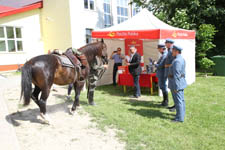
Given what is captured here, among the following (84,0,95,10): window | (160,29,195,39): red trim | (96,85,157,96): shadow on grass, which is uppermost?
(84,0,95,10): window

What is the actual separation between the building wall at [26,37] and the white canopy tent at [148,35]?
8.21 meters

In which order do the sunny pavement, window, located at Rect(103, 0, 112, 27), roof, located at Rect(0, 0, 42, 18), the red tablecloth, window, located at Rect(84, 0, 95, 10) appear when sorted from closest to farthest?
the sunny pavement
the red tablecloth
roof, located at Rect(0, 0, 42, 18)
window, located at Rect(84, 0, 95, 10)
window, located at Rect(103, 0, 112, 27)

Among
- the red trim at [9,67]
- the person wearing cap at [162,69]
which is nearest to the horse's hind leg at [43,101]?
the person wearing cap at [162,69]

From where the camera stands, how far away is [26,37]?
14.5 meters

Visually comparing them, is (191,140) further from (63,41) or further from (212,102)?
(63,41)

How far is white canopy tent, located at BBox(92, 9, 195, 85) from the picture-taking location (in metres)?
6.69

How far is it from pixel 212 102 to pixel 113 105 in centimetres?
304

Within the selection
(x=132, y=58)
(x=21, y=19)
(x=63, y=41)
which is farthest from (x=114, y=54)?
(x=21, y=19)

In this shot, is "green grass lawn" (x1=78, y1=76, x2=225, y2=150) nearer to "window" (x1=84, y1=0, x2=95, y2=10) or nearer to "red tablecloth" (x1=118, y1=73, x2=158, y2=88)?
"red tablecloth" (x1=118, y1=73, x2=158, y2=88)

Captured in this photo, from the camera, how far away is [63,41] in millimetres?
15188

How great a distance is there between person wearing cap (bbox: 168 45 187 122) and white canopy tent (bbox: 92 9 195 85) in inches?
86.0

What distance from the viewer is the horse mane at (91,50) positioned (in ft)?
17.4

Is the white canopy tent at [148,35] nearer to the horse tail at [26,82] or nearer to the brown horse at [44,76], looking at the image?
the brown horse at [44,76]

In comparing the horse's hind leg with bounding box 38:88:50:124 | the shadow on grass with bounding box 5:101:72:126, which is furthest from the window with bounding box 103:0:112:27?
the horse's hind leg with bounding box 38:88:50:124
